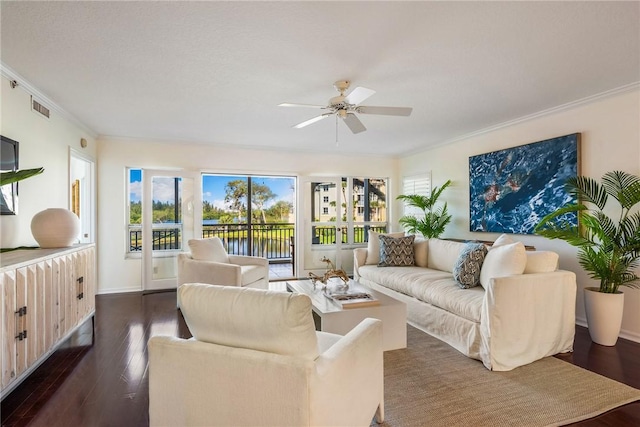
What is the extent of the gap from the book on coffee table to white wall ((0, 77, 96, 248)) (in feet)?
9.21

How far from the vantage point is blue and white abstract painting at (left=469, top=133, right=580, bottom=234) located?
363cm

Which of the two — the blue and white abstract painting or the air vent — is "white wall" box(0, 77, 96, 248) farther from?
the blue and white abstract painting

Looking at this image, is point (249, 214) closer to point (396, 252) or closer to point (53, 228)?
point (396, 252)

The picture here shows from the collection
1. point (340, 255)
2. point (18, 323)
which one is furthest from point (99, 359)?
point (340, 255)

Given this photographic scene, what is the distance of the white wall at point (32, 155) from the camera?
273 centimetres

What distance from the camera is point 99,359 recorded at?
8.87ft

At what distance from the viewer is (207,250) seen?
4246 mm

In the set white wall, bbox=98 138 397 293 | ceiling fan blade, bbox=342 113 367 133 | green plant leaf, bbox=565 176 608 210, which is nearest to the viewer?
ceiling fan blade, bbox=342 113 367 133

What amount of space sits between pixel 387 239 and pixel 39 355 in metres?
3.82

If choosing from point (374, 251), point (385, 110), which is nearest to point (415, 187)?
point (374, 251)

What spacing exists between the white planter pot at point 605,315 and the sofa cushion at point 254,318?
9.81ft

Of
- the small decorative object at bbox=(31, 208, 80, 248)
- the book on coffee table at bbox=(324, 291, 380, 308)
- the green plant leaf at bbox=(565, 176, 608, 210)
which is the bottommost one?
the book on coffee table at bbox=(324, 291, 380, 308)

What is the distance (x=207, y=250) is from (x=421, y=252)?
288 centimetres

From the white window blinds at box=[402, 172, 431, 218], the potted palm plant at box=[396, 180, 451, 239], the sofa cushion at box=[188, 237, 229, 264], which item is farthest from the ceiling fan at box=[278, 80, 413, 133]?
the white window blinds at box=[402, 172, 431, 218]
